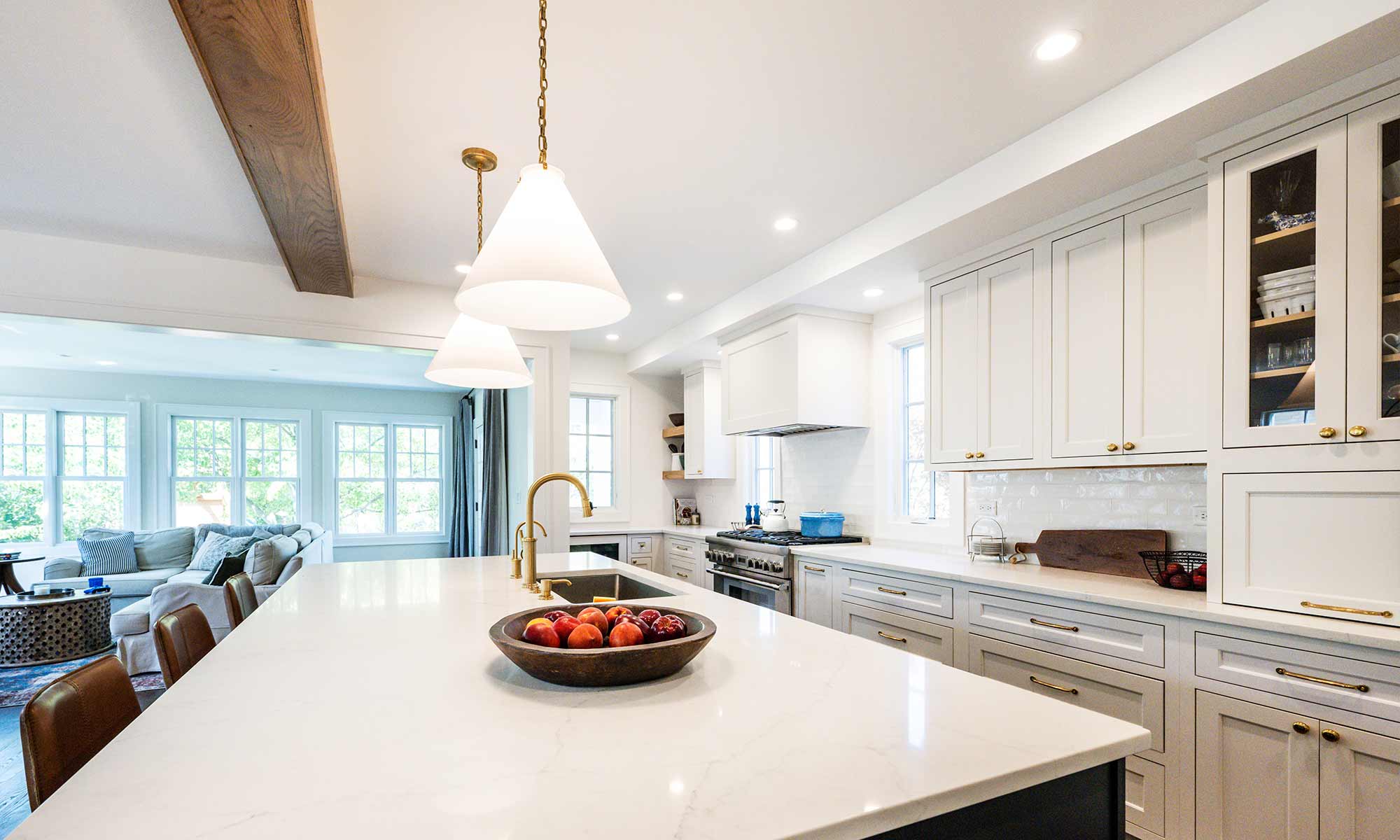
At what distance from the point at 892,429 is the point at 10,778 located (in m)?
4.37

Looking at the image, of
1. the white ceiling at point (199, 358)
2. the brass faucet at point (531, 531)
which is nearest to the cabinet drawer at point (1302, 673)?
the brass faucet at point (531, 531)

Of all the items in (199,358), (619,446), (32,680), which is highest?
(199,358)

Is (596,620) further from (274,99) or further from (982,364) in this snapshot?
(982,364)

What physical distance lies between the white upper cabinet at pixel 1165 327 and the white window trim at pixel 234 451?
813cm

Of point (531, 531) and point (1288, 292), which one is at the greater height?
point (1288, 292)

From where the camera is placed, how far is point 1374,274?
1.75 metres

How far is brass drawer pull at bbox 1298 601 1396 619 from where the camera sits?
5.66ft

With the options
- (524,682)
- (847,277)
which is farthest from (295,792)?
(847,277)

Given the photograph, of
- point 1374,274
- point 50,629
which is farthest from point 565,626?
point 50,629

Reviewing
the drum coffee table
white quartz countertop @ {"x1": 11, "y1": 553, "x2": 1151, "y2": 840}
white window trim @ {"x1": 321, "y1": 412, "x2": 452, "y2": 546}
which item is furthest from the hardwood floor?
white window trim @ {"x1": 321, "y1": 412, "x2": 452, "y2": 546}

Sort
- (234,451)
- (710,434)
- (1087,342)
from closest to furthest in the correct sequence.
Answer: (1087,342) < (710,434) < (234,451)

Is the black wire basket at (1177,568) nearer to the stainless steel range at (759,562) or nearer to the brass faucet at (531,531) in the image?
the stainless steel range at (759,562)

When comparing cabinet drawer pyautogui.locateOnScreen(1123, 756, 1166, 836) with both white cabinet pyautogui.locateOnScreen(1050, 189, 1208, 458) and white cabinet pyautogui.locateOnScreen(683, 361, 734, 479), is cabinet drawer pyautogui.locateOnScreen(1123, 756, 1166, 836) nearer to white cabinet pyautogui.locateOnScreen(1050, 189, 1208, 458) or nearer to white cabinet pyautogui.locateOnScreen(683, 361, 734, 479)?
white cabinet pyautogui.locateOnScreen(1050, 189, 1208, 458)

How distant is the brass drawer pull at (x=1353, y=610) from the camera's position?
5.66 feet
